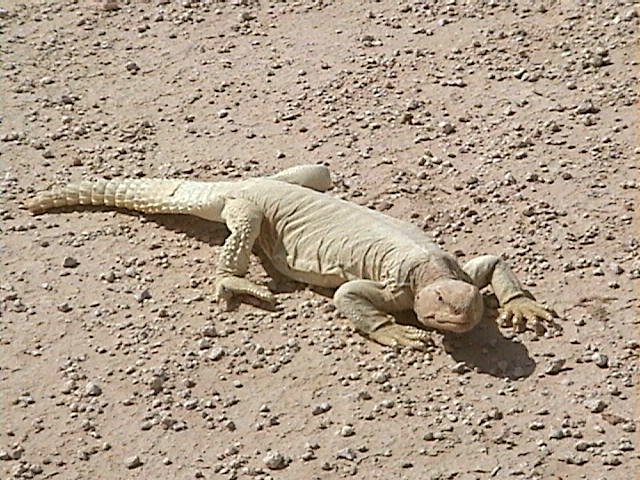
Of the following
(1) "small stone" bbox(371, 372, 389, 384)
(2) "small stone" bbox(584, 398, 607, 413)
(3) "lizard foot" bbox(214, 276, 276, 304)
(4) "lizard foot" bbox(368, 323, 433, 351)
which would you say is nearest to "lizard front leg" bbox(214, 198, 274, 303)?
(3) "lizard foot" bbox(214, 276, 276, 304)

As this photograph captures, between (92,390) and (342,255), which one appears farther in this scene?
(342,255)

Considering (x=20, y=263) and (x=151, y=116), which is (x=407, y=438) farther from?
(x=151, y=116)

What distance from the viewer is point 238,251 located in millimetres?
7828

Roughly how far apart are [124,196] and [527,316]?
2907mm

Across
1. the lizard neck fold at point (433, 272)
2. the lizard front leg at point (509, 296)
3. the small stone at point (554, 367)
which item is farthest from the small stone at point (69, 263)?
the small stone at point (554, 367)

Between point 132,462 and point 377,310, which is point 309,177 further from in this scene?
point 132,462

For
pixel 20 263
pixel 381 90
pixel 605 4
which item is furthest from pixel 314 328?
pixel 605 4

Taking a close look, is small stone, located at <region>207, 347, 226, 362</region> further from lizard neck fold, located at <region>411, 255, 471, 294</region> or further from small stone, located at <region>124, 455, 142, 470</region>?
lizard neck fold, located at <region>411, 255, 471, 294</region>

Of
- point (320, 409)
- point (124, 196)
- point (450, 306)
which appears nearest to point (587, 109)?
point (450, 306)

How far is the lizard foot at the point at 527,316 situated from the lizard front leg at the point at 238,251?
1348 millimetres

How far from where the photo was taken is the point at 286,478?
20.1ft

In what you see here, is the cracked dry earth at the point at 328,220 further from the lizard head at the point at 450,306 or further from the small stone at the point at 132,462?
the lizard head at the point at 450,306

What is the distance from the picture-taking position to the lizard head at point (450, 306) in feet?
22.4

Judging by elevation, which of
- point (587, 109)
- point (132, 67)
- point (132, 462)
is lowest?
point (132, 462)
